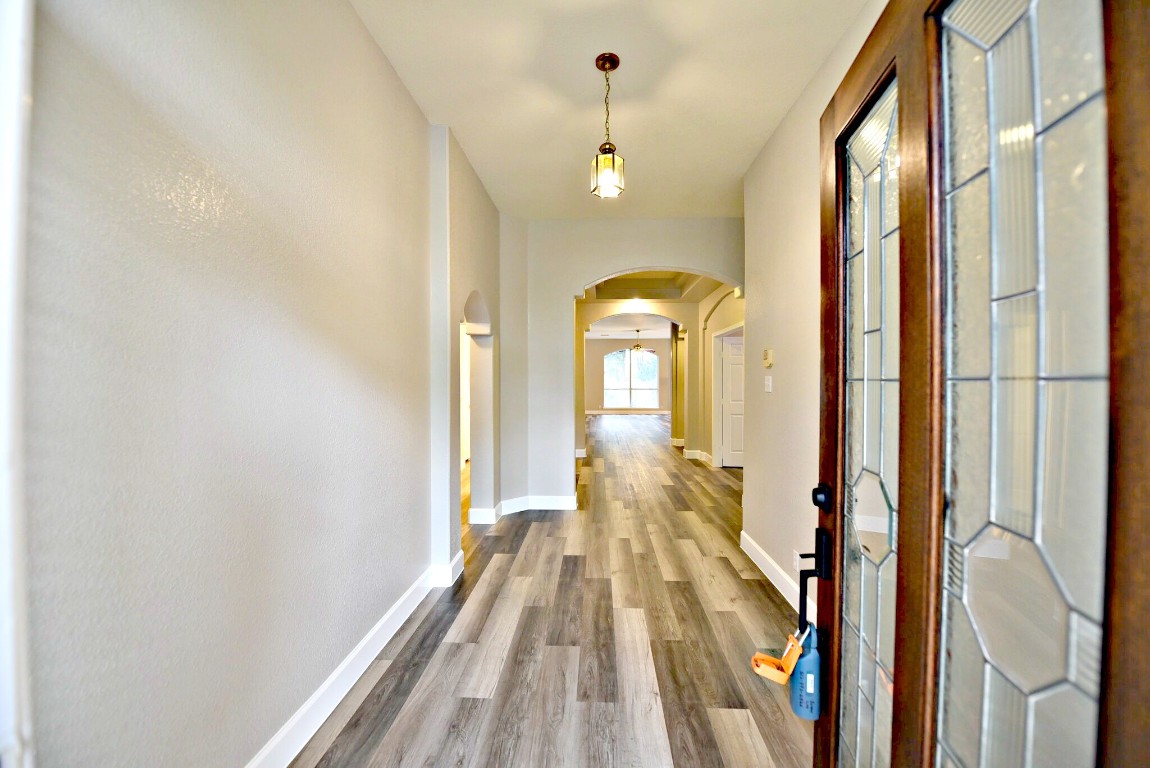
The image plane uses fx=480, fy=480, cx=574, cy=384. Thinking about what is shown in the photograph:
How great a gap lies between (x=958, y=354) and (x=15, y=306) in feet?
4.81

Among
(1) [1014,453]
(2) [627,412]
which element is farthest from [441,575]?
(2) [627,412]

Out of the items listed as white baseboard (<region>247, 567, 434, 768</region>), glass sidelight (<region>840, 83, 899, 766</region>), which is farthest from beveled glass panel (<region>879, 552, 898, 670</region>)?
white baseboard (<region>247, 567, 434, 768</region>)

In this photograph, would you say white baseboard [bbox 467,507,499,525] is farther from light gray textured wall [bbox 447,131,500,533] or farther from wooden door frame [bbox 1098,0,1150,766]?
wooden door frame [bbox 1098,0,1150,766]

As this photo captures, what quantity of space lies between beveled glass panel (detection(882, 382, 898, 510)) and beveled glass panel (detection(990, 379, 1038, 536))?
26cm

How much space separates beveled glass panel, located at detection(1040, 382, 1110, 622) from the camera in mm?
544

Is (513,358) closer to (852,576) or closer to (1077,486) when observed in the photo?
(852,576)

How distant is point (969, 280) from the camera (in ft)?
Result: 2.56

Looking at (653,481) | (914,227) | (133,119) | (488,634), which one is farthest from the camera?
(653,481)

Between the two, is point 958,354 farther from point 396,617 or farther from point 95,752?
point 396,617

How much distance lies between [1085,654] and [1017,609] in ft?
0.45

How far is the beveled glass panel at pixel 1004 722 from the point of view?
682mm

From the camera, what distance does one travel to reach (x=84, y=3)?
34.7 inches

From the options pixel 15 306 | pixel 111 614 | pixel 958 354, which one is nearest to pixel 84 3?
pixel 15 306

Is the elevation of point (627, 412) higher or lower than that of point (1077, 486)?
lower
